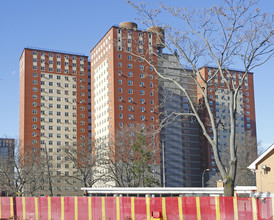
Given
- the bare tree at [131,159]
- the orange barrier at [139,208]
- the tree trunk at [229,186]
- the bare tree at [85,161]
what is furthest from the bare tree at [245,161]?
the tree trunk at [229,186]

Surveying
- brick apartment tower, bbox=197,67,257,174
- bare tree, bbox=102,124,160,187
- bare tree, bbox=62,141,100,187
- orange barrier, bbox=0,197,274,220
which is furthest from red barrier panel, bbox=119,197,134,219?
brick apartment tower, bbox=197,67,257,174

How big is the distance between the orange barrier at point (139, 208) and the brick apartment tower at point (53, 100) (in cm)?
10549

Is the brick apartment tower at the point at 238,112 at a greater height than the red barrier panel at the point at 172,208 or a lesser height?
greater

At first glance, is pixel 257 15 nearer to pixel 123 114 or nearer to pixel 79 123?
pixel 123 114

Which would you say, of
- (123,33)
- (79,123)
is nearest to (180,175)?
(79,123)

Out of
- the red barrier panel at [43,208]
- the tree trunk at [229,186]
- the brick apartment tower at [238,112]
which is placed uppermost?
the brick apartment tower at [238,112]

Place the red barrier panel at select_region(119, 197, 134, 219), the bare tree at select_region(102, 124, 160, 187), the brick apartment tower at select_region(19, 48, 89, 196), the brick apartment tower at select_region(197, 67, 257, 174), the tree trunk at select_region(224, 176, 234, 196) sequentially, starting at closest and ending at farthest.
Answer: the tree trunk at select_region(224, 176, 234, 196)
the red barrier panel at select_region(119, 197, 134, 219)
the bare tree at select_region(102, 124, 160, 187)
the brick apartment tower at select_region(19, 48, 89, 196)
the brick apartment tower at select_region(197, 67, 257, 174)

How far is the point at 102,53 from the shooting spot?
13325 cm

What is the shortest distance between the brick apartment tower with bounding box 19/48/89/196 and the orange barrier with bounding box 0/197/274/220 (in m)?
105

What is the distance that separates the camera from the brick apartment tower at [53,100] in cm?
13575

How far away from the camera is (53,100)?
141 m

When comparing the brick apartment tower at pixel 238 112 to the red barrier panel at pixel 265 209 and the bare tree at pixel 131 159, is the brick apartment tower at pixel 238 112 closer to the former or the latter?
the bare tree at pixel 131 159

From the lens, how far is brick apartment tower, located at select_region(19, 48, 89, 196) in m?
136

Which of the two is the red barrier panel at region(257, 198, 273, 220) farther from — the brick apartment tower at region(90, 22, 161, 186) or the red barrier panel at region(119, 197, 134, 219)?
the brick apartment tower at region(90, 22, 161, 186)
